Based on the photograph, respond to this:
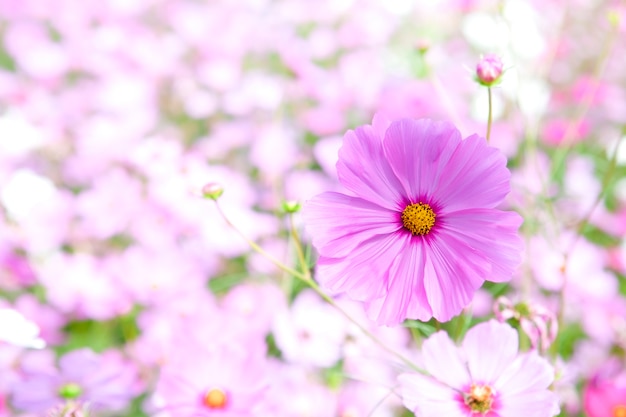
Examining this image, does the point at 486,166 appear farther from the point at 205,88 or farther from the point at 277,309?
the point at 205,88

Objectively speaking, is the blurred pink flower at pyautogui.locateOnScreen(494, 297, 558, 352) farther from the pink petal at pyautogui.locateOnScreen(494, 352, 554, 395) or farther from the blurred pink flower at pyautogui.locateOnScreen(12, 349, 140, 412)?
the blurred pink flower at pyautogui.locateOnScreen(12, 349, 140, 412)

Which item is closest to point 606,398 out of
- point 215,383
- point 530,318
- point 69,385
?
point 530,318

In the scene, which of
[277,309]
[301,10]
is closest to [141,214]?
[277,309]

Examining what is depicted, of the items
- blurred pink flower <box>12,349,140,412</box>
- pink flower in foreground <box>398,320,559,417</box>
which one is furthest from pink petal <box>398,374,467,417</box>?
blurred pink flower <box>12,349,140,412</box>

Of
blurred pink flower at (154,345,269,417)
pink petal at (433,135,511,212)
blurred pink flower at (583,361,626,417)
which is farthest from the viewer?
blurred pink flower at (583,361,626,417)

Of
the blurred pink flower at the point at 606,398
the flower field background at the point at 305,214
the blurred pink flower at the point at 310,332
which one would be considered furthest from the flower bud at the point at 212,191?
the blurred pink flower at the point at 606,398

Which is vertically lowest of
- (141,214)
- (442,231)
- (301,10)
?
(141,214)

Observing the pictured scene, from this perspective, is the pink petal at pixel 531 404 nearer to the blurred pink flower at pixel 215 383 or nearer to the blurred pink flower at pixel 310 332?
the blurred pink flower at pixel 215 383
